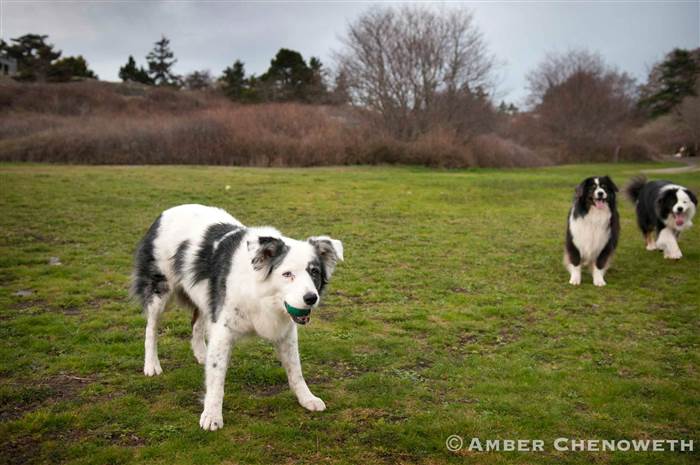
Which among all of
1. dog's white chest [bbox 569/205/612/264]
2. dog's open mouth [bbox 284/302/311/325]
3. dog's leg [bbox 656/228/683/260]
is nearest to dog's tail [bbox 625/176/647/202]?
dog's leg [bbox 656/228/683/260]

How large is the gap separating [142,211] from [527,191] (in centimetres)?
1629

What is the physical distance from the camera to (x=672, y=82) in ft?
214

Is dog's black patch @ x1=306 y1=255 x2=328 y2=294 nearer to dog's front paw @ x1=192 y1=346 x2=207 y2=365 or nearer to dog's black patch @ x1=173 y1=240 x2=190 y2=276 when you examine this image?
dog's black patch @ x1=173 y1=240 x2=190 y2=276

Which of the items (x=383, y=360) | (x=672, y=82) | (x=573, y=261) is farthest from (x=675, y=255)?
(x=672, y=82)

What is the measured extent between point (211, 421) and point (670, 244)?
11086 mm

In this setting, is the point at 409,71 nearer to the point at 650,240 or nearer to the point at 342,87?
the point at 342,87

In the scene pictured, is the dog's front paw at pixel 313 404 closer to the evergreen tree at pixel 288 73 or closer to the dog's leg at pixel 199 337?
the dog's leg at pixel 199 337

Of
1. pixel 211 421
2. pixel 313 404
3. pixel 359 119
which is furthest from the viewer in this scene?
pixel 359 119

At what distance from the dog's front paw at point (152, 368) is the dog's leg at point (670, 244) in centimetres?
1101

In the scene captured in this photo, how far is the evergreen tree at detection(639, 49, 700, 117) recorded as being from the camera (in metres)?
64.4

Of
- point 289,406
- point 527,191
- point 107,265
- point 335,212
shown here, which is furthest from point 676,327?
point 527,191

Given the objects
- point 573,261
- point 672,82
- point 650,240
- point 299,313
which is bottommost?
point 573,261

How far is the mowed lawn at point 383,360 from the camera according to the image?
455 centimetres

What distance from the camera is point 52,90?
148 feet
